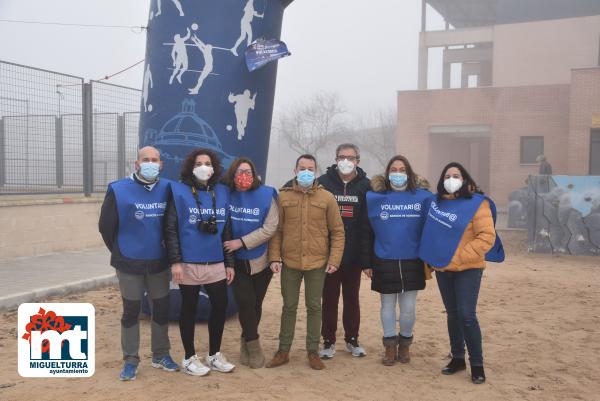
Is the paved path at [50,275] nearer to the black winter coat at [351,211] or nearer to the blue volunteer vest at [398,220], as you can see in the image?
the black winter coat at [351,211]

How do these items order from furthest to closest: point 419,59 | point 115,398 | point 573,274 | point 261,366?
point 419,59
point 573,274
point 261,366
point 115,398

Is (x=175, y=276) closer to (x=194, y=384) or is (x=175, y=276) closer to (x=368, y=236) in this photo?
(x=194, y=384)

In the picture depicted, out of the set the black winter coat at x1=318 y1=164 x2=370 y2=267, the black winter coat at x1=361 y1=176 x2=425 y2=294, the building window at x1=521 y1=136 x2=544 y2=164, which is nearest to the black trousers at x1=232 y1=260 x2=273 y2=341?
the black winter coat at x1=318 y1=164 x2=370 y2=267

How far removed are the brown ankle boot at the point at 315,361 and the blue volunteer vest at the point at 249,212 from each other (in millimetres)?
914

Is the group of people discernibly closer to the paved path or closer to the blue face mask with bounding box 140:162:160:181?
the blue face mask with bounding box 140:162:160:181

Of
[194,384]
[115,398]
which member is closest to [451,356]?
[194,384]

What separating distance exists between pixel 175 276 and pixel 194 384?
2.61 ft

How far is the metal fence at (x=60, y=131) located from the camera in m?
9.42

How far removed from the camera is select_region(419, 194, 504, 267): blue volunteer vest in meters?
4.50

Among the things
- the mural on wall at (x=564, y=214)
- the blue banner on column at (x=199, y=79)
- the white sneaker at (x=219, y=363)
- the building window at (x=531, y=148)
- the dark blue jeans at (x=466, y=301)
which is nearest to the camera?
the dark blue jeans at (x=466, y=301)

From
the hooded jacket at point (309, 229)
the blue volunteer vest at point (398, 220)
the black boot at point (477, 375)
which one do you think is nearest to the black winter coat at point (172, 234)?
the hooded jacket at point (309, 229)

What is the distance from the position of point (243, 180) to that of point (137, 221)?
865 millimetres

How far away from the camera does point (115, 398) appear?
Answer: 162 inches

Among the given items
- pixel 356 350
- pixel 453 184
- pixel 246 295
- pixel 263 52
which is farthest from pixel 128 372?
pixel 263 52
